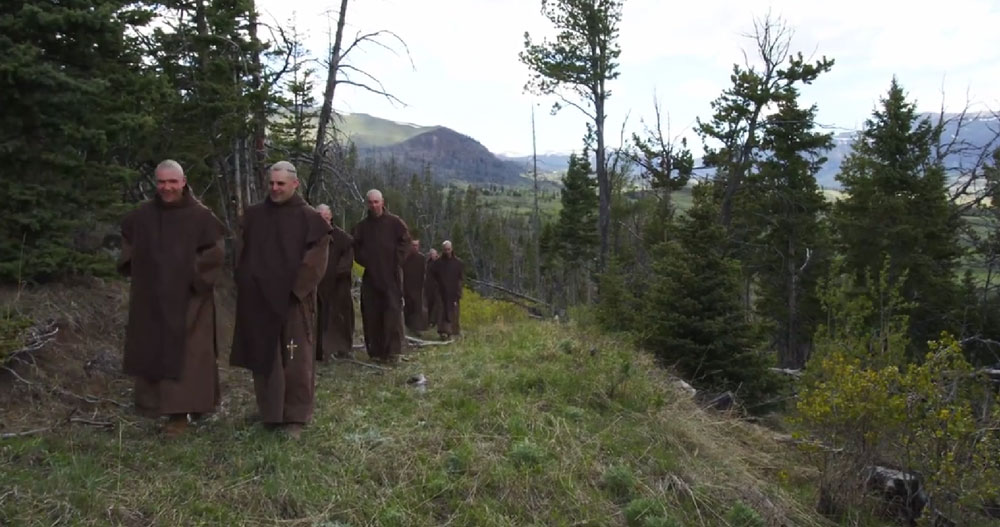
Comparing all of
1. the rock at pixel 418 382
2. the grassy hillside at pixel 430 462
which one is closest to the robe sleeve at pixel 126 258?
the grassy hillside at pixel 430 462

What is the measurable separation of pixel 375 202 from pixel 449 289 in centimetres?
682

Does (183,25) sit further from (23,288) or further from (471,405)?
(471,405)

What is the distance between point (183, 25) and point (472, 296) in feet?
40.5

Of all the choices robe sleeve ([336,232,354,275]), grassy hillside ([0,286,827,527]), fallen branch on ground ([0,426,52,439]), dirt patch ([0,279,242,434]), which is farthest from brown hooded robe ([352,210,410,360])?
fallen branch on ground ([0,426,52,439])

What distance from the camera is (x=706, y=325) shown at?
1197 centimetres

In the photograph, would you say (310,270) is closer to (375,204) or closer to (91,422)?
(91,422)

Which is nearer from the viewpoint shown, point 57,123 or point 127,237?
point 127,237

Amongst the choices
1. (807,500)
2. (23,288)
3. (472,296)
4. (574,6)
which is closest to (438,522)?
(807,500)

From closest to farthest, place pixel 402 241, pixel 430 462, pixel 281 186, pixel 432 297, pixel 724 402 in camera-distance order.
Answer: pixel 430 462 < pixel 281 186 < pixel 402 241 < pixel 724 402 < pixel 432 297

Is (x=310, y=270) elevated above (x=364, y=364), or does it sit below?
above

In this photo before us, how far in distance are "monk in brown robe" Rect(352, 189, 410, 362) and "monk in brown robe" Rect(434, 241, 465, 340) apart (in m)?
6.05

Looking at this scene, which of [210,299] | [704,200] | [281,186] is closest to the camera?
[210,299]

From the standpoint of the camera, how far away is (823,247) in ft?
89.5

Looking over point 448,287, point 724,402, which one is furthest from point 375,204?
point 448,287
